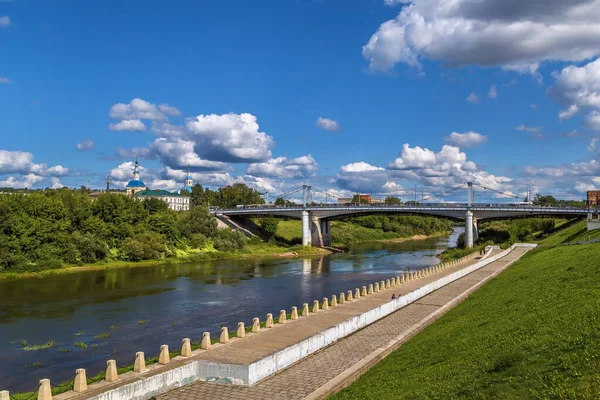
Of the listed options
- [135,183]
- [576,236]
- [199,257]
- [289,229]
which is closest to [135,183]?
[135,183]

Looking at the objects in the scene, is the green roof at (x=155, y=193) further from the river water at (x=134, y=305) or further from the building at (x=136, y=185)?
the river water at (x=134, y=305)

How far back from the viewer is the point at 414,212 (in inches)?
3762

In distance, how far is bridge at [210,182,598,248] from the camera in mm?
86562

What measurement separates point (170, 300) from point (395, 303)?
65.7ft

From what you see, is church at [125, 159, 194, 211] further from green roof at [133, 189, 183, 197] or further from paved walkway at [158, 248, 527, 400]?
paved walkway at [158, 248, 527, 400]

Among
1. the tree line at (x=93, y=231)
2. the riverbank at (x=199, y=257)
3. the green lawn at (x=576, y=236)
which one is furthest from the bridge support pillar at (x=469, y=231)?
the tree line at (x=93, y=231)

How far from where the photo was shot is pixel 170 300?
41.5 metres

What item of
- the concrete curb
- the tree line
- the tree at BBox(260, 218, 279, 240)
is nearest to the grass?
the concrete curb

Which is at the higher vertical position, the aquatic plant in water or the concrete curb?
the concrete curb

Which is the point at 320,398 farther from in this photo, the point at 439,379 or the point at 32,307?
the point at 32,307

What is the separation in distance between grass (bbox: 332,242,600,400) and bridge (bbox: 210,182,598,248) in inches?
2634

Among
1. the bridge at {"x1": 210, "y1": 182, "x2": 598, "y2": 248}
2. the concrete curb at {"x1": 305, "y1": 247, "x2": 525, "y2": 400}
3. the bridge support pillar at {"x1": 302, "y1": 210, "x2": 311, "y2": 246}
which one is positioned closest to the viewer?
the concrete curb at {"x1": 305, "y1": 247, "x2": 525, "y2": 400}

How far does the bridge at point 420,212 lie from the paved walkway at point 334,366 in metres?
63.8

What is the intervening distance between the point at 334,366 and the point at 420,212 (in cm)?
7972
